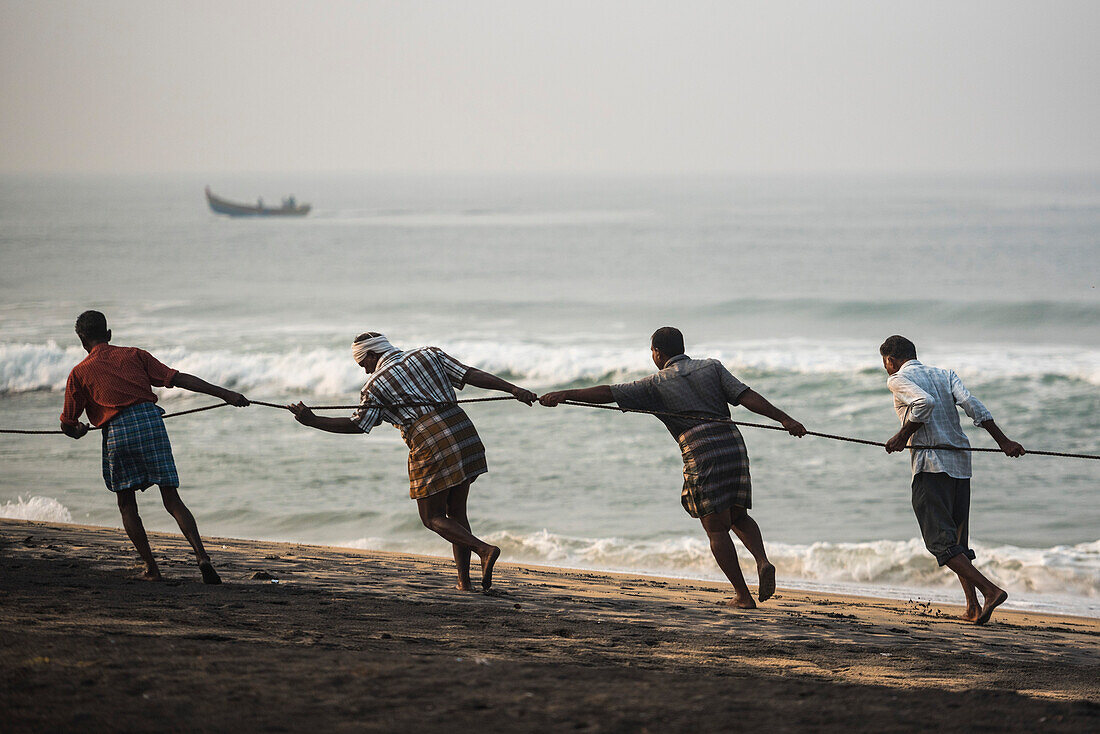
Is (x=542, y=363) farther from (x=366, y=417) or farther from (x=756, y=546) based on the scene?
(x=366, y=417)

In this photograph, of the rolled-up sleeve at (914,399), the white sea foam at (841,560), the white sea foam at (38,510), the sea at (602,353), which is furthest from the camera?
the white sea foam at (38,510)

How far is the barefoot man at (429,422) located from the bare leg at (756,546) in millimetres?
1280

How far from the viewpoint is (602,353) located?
21.5 m

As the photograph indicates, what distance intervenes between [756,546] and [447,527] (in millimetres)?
1609

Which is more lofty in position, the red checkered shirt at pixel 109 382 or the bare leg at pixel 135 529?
the red checkered shirt at pixel 109 382

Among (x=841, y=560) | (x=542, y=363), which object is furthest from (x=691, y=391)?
(x=542, y=363)

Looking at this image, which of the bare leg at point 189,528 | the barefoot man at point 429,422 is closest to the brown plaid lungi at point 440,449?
the barefoot man at point 429,422

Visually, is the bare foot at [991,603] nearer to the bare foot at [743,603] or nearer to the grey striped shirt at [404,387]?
the bare foot at [743,603]

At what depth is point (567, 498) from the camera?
10.6 m

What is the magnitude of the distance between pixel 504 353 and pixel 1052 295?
17.8 metres

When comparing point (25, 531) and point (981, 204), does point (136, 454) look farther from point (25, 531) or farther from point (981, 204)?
point (981, 204)

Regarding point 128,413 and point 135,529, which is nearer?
point 128,413

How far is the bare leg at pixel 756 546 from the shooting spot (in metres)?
5.43

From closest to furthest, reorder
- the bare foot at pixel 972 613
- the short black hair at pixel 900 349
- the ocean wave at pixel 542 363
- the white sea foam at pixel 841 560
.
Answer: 1. the short black hair at pixel 900 349
2. the bare foot at pixel 972 613
3. the white sea foam at pixel 841 560
4. the ocean wave at pixel 542 363
